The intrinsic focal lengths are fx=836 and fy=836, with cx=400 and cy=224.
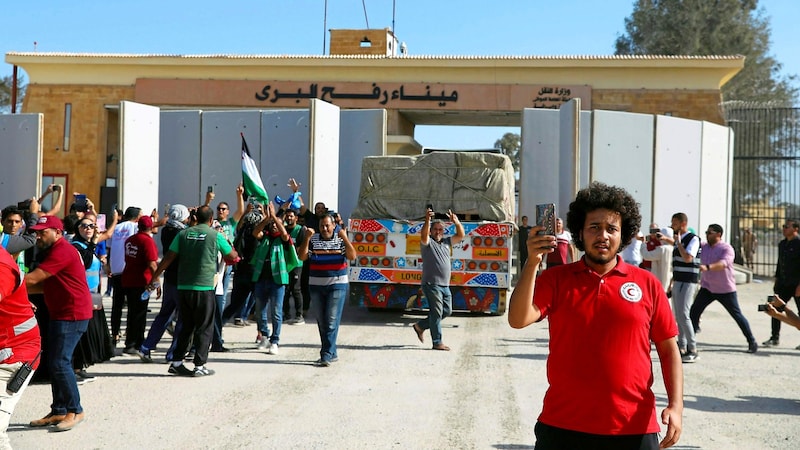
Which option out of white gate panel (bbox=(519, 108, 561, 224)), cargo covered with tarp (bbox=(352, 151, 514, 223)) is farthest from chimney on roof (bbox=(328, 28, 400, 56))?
cargo covered with tarp (bbox=(352, 151, 514, 223))

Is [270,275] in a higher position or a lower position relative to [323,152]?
lower

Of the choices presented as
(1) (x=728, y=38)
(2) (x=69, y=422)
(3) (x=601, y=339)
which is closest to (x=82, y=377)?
(2) (x=69, y=422)

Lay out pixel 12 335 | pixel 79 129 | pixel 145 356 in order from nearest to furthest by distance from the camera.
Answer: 1. pixel 12 335
2. pixel 145 356
3. pixel 79 129

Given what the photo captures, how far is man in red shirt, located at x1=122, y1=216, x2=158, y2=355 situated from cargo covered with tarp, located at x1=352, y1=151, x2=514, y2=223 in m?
4.97

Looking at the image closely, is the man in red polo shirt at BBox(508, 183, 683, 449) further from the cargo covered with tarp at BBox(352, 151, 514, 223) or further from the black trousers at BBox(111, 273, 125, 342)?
the cargo covered with tarp at BBox(352, 151, 514, 223)

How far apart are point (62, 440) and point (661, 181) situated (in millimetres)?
18017

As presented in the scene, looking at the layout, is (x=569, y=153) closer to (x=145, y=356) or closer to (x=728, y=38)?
(x=145, y=356)

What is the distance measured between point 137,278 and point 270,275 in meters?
1.55

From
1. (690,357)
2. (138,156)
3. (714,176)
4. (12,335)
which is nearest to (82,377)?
(12,335)

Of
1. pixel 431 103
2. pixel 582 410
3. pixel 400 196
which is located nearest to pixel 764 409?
pixel 582 410

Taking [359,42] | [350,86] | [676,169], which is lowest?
[676,169]

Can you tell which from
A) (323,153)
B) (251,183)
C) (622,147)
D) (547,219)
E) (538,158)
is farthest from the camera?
(538,158)

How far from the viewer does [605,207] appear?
11.4 feet

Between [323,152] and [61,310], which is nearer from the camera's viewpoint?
[61,310]
